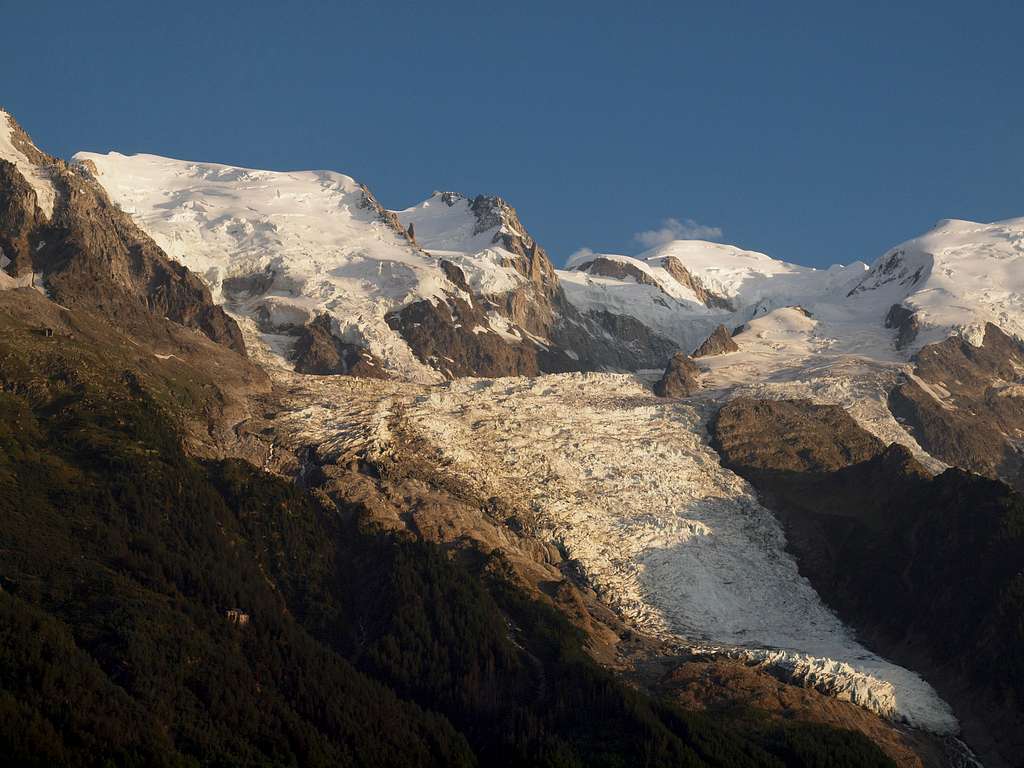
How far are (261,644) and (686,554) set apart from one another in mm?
58714

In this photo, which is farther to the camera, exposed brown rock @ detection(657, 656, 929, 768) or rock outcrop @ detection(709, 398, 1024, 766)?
rock outcrop @ detection(709, 398, 1024, 766)

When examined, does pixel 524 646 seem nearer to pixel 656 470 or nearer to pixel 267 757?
pixel 267 757

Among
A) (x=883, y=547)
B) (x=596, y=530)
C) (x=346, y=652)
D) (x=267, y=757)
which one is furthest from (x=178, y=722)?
(x=883, y=547)

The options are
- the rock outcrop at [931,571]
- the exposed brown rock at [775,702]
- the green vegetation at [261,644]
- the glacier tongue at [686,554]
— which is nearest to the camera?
the green vegetation at [261,644]

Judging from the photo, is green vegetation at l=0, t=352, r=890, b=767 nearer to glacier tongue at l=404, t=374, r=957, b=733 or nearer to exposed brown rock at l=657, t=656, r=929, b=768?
exposed brown rock at l=657, t=656, r=929, b=768

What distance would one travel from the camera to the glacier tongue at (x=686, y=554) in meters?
146

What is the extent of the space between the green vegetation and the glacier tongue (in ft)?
45.0

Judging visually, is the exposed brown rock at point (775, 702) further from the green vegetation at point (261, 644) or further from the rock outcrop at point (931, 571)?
the rock outcrop at point (931, 571)

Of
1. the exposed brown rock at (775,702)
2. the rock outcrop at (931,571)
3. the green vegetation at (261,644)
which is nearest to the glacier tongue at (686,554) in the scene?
the exposed brown rock at (775,702)

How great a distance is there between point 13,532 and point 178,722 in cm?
2983

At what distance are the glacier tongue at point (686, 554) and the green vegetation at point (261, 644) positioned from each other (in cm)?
1373

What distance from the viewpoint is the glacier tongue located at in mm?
146375

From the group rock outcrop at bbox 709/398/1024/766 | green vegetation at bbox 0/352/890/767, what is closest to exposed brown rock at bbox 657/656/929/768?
green vegetation at bbox 0/352/890/767

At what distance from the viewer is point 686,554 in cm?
17288
